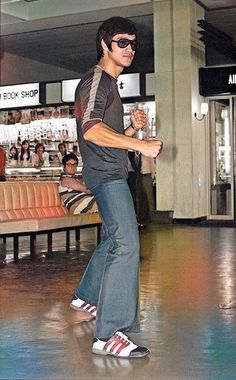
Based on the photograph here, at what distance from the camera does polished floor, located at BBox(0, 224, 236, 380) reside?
2.92 metres

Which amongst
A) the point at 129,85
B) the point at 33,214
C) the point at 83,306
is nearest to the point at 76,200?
the point at 33,214

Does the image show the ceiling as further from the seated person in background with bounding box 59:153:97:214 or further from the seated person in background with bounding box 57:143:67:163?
the seated person in background with bounding box 59:153:97:214

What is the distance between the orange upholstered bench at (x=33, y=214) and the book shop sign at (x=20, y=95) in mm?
7266

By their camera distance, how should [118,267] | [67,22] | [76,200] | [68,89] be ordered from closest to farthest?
1. [118,267]
2. [76,200]
3. [67,22]
4. [68,89]

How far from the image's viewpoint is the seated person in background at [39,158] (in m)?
15.3

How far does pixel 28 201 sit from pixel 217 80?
5.92 metres

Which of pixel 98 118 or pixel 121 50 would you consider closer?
pixel 98 118

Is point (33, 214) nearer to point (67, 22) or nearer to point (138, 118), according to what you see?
point (138, 118)

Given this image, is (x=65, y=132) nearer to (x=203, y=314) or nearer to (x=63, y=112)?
(x=63, y=112)

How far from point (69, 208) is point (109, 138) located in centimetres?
549

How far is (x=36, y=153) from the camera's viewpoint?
15297mm

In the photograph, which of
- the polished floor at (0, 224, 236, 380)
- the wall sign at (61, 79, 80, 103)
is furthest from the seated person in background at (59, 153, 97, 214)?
the wall sign at (61, 79, 80, 103)

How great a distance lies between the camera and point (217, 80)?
12.5 m

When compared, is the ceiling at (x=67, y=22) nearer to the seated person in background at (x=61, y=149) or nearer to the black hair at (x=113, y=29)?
the seated person in background at (x=61, y=149)
